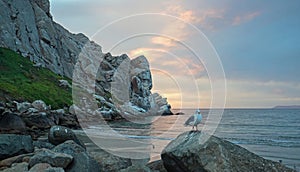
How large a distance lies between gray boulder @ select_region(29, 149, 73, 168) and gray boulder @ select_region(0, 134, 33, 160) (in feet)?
7.25

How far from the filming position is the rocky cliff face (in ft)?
242

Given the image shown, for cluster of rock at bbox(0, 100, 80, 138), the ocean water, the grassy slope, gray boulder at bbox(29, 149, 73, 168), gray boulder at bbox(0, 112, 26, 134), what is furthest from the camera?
the grassy slope

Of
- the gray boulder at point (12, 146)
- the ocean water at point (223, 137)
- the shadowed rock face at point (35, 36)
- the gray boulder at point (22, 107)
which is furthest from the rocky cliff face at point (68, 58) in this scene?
the gray boulder at point (12, 146)

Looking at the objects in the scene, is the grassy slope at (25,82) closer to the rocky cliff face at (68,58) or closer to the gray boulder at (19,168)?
the rocky cliff face at (68,58)

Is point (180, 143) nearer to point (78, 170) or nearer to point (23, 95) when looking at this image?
point (78, 170)

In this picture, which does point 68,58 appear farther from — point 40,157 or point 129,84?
point 40,157

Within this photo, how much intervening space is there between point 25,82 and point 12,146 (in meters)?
46.9

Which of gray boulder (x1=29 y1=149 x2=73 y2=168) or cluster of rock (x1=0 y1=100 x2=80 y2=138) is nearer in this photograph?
gray boulder (x1=29 y1=149 x2=73 y2=168)

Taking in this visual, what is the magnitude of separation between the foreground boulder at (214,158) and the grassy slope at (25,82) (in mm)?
34881

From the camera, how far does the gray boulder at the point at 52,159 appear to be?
35.3 feet

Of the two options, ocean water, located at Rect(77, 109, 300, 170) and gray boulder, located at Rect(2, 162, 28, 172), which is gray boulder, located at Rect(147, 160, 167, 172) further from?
ocean water, located at Rect(77, 109, 300, 170)

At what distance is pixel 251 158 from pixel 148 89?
11285 centimetres

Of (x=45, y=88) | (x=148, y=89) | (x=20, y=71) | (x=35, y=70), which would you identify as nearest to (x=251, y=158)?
(x=45, y=88)

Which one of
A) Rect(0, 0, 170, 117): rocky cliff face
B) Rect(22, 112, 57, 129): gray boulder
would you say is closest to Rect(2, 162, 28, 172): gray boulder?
Rect(22, 112, 57, 129): gray boulder
